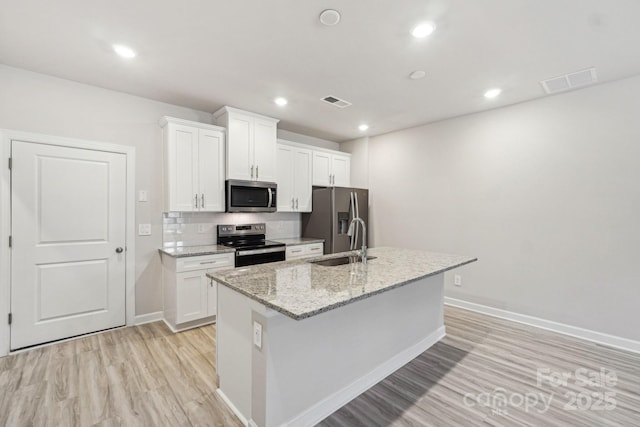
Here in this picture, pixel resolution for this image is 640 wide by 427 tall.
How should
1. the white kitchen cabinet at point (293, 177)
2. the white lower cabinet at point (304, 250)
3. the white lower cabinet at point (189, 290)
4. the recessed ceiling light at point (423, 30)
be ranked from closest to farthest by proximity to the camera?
the recessed ceiling light at point (423, 30), the white lower cabinet at point (189, 290), the white lower cabinet at point (304, 250), the white kitchen cabinet at point (293, 177)

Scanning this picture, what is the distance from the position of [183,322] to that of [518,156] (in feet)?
14.2

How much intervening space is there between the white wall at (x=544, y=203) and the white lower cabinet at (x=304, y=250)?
143 cm

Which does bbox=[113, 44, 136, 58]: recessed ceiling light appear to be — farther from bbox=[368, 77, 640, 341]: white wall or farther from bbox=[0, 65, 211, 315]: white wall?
bbox=[368, 77, 640, 341]: white wall

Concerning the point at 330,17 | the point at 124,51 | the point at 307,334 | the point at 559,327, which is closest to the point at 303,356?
the point at 307,334

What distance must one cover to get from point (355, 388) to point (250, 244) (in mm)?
2334

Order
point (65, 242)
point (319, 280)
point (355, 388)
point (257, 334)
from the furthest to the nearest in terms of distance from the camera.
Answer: point (65, 242)
point (355, 388)
point (319, 280)
point (257, 334)

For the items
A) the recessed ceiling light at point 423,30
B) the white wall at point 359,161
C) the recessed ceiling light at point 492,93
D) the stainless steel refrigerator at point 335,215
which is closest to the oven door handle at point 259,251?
the stainless steel refrigerator at point 335,215

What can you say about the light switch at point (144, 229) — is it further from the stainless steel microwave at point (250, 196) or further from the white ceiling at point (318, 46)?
the white ceiling at point (318, 46)

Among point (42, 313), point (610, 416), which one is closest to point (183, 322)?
point (42, 313)

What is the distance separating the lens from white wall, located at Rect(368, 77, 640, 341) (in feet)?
9.41

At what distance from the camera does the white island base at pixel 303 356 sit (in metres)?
1.61

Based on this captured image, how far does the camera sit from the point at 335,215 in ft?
14.8

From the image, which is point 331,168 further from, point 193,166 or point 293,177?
point 193,166

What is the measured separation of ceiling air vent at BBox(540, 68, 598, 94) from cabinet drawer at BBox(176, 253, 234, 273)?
389 cm
